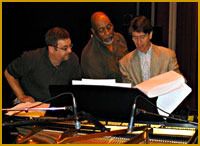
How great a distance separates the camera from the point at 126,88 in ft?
7.24

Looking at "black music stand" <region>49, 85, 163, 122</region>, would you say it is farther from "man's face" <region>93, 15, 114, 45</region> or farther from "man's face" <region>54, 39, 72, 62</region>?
"man's face" <region>93, 15, 114, 45</region>

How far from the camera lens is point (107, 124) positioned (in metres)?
2.42

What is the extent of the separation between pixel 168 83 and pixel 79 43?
3066 millimetres

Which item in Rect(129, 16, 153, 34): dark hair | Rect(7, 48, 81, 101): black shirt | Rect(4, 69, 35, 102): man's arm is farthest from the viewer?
Rect(7, 48, 81, 101): black shirt

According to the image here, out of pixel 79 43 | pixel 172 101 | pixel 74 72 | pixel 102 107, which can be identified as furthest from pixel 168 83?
pixel 79 43

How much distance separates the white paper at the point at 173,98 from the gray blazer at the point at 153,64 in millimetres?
763

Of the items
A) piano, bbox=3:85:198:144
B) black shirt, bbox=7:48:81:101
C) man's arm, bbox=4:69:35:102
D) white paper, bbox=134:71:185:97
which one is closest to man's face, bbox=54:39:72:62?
black shirt, bbox=7:48:81:101

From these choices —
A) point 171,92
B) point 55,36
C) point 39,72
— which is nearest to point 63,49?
point 55,36

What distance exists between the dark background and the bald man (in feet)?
4.74

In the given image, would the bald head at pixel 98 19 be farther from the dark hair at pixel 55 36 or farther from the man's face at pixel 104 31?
the dark hair at pixel 55 36

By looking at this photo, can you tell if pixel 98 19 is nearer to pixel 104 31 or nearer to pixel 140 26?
pixel 104 31

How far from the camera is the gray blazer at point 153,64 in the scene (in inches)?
122

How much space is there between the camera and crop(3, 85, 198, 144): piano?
7.24 ft

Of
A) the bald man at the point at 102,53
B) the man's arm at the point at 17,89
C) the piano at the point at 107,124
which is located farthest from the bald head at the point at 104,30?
the piano at the point at 107,124
